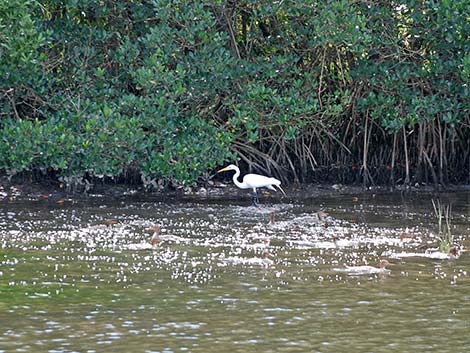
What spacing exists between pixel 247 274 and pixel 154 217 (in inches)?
187

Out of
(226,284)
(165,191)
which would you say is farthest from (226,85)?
(226,284)

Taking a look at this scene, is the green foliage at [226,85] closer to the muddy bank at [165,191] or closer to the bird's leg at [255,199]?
the muddy bank at [165,191]

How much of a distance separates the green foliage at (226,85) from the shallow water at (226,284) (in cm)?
168

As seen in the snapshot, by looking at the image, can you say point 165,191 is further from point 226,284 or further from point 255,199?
point 226,284

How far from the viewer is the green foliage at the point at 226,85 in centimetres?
1683

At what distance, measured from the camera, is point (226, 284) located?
10117 millimetres

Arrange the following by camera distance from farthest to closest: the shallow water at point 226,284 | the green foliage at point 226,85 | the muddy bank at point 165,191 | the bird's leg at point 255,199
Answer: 1. the muddy bank at point 165,191
2. the bird's leg at point 255,199
3. the green foliage at point 226,85
4. the shallow water at point 226,284

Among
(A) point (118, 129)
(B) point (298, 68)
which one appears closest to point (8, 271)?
(A) point (118, 129)

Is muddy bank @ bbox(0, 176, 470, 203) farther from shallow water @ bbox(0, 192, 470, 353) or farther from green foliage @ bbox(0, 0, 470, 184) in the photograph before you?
shallow water @ bbox(0, 192, 470, 353)

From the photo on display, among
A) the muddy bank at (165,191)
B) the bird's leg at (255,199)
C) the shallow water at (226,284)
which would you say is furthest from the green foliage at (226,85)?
the shallow water at (226,284)

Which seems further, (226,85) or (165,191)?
(165,191)

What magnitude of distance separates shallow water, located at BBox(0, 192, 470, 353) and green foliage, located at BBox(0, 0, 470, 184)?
66.3 inches

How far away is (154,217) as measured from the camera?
50.0 feet

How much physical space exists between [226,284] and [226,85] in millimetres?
8092
